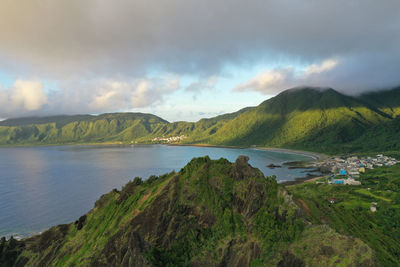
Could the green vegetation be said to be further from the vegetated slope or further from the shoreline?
the shoreline

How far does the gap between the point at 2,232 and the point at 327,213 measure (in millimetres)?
92708

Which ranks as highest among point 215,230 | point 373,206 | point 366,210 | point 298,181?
point 215,230

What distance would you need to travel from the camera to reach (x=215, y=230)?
2983 cm

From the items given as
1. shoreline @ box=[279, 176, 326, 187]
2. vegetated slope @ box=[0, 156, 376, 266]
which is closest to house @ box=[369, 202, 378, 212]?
shoreline @ box=[279, 176, 326, 187]

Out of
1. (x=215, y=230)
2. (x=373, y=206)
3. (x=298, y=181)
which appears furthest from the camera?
(x=298, y=181)

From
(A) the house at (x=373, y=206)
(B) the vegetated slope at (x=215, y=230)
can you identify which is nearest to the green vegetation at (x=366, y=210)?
(A) the house at (x=373, y=206)

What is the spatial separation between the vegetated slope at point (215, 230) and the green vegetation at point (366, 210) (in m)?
7.33

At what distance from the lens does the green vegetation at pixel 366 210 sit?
39406 mm

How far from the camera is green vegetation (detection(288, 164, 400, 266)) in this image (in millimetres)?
39406

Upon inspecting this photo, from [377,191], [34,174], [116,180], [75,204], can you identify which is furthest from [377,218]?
[34,174]

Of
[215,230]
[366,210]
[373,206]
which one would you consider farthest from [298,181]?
[215,230]

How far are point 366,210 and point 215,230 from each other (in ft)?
217

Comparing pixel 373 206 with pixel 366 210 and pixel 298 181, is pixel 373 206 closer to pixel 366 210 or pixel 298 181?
pixel 366 210

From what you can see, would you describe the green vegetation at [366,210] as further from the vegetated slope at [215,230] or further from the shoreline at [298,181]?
the shoreline at [298,181]
